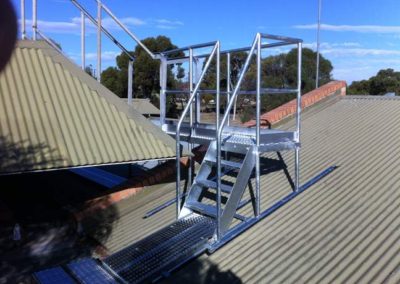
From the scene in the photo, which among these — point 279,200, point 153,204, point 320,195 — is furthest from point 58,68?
point 320,195

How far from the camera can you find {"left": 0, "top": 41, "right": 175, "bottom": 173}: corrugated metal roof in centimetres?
583

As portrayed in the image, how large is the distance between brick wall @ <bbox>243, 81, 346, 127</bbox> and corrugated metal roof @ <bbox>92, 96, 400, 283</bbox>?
1758mm

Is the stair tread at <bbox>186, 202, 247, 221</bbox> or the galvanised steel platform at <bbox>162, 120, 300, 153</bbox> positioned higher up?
the galvanised steel platform at <bbox>162, 120, 300, 153</bbox>

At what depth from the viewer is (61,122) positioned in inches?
251

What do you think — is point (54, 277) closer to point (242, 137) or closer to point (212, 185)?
point (212, 185)

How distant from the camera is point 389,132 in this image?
7.77 m

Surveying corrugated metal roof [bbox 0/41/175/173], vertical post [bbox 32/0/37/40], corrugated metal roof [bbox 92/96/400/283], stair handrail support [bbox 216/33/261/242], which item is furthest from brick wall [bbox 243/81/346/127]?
vertical post [bbox 32/0/37/40]

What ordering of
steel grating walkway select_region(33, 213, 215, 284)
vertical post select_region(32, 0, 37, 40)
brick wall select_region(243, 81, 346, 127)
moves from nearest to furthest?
1. steel grating walkway select_region(33, 213, 215, 284)
2. vertical post select_region(32, 0, 37, 40)
3. brick wall select_region(243, 81, 346, 127)

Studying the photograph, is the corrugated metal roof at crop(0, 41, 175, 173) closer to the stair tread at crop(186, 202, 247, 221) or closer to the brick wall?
the stair tread at crop(186, 202, 247, 221)

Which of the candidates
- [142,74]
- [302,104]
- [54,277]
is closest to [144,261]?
[54,277]

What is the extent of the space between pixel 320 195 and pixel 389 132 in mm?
2625

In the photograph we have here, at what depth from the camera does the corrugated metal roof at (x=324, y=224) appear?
4.38m

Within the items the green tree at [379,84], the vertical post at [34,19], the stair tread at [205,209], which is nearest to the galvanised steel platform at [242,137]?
the stair tread at [205,209]

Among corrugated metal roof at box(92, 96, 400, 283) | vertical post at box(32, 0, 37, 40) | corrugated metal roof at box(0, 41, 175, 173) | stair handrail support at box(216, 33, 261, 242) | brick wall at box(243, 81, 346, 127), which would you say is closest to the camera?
corrugated metal roof at box(92, 96, 400, 283)
